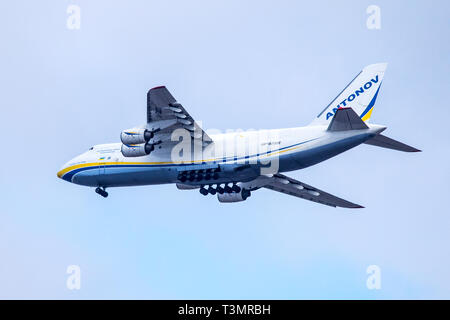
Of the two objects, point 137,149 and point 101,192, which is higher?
point 137,149

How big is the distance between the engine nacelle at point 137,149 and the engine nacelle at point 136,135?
762mm

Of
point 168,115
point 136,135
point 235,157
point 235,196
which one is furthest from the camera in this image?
point 235,196

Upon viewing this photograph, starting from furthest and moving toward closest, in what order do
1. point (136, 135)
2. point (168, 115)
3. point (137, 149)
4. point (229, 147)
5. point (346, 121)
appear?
point (137, 149), point (229, 147), point (136, 135), point (168, 115), point (346, 121)

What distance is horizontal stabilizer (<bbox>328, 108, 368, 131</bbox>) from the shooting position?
104 feet

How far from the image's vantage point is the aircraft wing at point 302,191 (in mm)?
38312

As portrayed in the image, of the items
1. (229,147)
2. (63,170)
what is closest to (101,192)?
(63,170)

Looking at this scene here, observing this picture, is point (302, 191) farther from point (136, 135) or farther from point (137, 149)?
point (136, 135)

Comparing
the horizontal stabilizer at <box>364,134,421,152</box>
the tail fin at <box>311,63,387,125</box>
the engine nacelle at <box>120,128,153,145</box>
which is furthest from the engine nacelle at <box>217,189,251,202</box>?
the horizontal stabilizer at <box>364,134,421,152</box>

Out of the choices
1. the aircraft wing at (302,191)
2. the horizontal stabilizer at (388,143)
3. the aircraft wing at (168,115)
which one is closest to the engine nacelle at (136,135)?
the aircraft wing at (168,115)

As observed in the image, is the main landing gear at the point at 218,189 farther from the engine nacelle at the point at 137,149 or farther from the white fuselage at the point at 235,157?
the engine nacelle at the point at 137,149

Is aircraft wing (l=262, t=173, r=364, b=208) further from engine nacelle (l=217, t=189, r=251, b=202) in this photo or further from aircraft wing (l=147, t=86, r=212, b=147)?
aircraft wing (l=147, t=86, r=212, b=147)

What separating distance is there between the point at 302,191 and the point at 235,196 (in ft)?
9.62

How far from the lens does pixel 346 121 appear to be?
32281 millimetres
